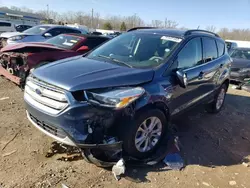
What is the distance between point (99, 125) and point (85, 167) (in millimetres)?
734

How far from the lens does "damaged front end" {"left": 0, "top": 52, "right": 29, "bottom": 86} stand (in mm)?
5161

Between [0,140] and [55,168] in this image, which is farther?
[0,140]

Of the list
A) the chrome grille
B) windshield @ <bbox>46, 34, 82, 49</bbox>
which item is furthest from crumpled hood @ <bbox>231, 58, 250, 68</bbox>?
the chrome grille

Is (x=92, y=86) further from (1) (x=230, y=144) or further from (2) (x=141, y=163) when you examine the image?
(1) (x=230, y=144)

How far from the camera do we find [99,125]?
2742 millimetres

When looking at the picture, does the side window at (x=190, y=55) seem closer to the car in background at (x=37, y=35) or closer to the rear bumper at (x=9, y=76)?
the rear bumper at (x=9, y=76)

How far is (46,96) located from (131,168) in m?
1.44

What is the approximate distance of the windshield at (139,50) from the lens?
356 centimetres

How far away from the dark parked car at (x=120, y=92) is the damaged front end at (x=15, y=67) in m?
1.90

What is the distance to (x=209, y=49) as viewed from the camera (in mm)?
4750

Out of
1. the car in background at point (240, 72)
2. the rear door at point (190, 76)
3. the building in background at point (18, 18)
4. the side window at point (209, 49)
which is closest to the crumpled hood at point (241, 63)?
the car in background at point (240, 72)

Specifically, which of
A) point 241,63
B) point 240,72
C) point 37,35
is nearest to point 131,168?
point 240,72

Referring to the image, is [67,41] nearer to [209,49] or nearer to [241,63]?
[209,49]

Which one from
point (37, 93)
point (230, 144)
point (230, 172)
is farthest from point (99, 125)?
point (230, 144)
